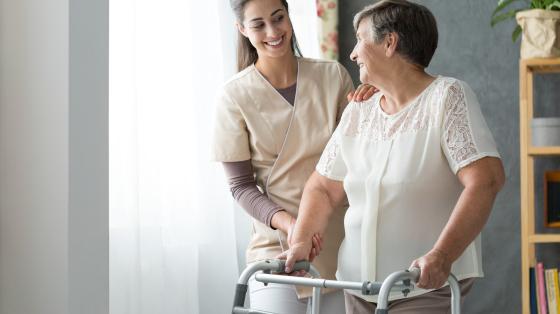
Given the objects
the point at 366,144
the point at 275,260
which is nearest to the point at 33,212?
the point at 275,260

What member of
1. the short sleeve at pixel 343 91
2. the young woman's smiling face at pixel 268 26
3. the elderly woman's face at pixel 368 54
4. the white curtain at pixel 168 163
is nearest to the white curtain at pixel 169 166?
the white curtain at pixel 168 163

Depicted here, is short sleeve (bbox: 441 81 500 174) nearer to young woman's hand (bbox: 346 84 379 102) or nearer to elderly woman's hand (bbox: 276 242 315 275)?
young woman's hand (bbox: 346 84 379 102)

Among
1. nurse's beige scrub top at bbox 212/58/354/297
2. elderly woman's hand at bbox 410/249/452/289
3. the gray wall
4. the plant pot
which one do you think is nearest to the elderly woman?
A: elderly woman's hand at bbox 410/249/452/289

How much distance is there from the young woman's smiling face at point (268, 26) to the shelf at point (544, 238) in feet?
4.44

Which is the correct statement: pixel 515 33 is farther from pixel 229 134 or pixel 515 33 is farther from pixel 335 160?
pixel 335 160

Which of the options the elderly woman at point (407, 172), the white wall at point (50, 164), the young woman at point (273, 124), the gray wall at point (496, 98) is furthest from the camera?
the gray wall at point (496, 98)

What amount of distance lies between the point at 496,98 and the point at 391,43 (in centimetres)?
177

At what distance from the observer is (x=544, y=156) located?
360cm

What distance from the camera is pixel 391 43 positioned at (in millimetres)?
2078

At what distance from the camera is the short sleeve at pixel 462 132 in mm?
1887

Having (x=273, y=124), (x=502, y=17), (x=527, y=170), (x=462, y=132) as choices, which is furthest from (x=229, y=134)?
(x=502, y=17)

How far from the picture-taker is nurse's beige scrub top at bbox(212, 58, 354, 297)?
246cm

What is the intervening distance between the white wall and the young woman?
38 centimetres

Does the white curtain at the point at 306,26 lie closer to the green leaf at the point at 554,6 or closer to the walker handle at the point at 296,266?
the green leaf at the point at 554,6
